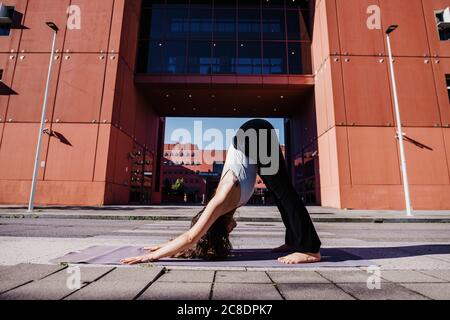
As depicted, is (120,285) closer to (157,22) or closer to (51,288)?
(51,288)

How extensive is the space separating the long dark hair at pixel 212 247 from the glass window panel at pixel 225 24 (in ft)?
71.8

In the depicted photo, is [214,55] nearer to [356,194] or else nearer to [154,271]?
[356,194]

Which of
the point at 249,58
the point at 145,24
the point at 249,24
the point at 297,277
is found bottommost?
the point at 297,277

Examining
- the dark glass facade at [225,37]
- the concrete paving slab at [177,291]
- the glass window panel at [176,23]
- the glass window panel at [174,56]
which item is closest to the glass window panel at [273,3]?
the dark glass facade at [225,37]

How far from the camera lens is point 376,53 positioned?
16.3m

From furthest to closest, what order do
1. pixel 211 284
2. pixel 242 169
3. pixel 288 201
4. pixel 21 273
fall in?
pixel 288 201 < pixel 242 169 < pixel 21 273 < pixel 211 284

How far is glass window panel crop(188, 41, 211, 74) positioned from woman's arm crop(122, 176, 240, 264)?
19.5m

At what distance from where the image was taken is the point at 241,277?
212 centimetres

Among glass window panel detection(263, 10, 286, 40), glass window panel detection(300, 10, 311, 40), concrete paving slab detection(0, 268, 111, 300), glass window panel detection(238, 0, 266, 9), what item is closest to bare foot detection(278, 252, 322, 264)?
concrete paving slab detection(0, 268, 111, 300)

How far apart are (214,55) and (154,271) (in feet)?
70.3

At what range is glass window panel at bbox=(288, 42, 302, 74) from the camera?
2053cm

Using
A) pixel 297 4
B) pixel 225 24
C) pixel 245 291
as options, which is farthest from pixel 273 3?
pixel 245 291

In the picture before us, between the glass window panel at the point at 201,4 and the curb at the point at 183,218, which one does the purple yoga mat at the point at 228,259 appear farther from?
the glass window panel at the point at 201,4

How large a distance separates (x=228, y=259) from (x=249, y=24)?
23200mm
